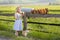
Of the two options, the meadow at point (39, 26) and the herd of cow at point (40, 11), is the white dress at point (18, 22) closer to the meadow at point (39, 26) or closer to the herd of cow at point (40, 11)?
the meadow at point (39, 26)

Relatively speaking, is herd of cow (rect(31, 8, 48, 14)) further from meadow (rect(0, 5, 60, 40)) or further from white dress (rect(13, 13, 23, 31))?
white dress (rect(13, 13, 23, 31))

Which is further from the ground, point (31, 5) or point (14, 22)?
point (31, 5)

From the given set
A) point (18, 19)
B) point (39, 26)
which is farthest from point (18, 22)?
point (39, 26)

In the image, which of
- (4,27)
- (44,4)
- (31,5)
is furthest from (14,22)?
(44,4)

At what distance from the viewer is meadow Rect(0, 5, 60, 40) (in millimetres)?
2527

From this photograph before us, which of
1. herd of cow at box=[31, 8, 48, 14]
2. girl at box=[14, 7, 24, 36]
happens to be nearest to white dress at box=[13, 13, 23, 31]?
girl at box=[14, 7, 24, 36]

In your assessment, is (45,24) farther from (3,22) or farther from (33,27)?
(3,22)

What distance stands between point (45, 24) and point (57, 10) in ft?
0.95

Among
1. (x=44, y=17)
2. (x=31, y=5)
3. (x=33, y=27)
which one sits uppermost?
(x=31, y=5)

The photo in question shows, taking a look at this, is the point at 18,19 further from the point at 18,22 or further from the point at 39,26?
the point at 39,26

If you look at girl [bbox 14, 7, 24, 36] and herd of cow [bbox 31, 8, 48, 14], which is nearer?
herd of cow [bbox 31, 8, 48, 14]

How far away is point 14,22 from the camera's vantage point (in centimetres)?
286

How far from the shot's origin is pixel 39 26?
2672 mm

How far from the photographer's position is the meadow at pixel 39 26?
253 cm
